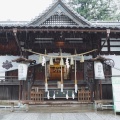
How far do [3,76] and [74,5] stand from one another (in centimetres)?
2763

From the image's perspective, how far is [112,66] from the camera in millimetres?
11531

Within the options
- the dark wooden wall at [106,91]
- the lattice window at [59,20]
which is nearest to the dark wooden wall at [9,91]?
the lattice window at [59,20]

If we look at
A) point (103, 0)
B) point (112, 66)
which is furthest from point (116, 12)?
point (112, 66)

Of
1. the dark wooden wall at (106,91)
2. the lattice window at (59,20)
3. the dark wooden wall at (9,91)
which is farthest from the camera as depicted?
the lattice window at (59,20)

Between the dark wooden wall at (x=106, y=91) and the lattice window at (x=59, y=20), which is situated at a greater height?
the lattice window at (x=59, y=20)

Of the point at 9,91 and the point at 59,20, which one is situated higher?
the point at 59,20

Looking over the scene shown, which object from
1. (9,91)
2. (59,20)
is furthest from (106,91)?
(9,91)

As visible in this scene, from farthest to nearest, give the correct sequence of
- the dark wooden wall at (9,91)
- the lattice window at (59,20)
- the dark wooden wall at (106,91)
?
the lattice window at (59,20) → the dark wooden wall at (9,91) → the dark wooden wall at (106,91)

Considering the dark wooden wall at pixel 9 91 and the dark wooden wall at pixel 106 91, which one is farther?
the dark wooden wall at pixel 9 91

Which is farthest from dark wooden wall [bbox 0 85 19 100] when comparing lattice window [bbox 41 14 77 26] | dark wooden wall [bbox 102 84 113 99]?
dark wooden wall [bbox 102 84 113 99]

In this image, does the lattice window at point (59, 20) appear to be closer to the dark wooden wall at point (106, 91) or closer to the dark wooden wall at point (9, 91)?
the dark wooden wall at point (106, 91)

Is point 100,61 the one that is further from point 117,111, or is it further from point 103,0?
point 103,0

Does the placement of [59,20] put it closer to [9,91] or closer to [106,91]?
[106,91]

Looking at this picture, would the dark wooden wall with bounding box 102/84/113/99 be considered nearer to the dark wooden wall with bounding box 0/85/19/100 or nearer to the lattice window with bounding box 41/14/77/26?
the lattice window with bounding box 41/14/77/26
